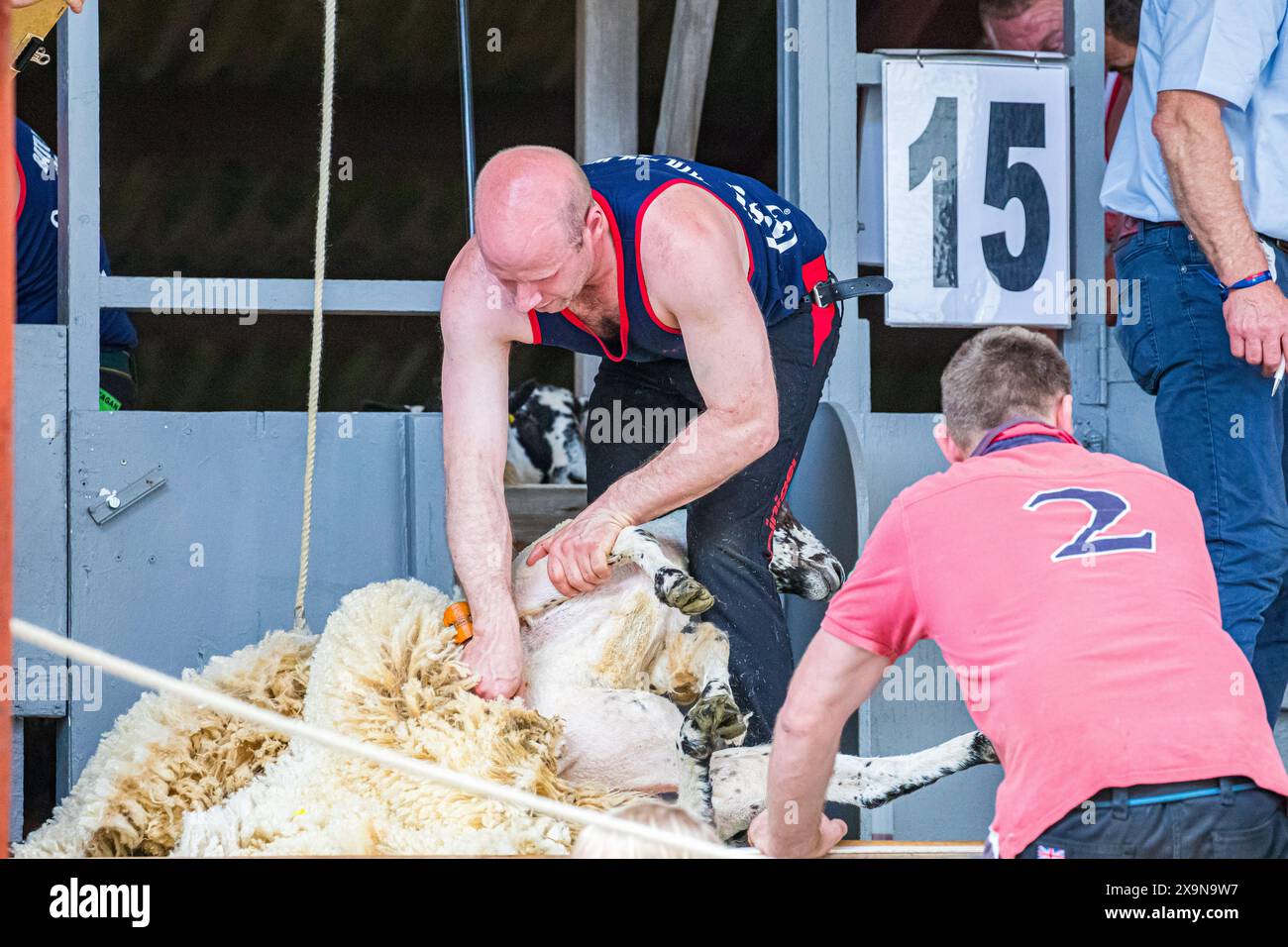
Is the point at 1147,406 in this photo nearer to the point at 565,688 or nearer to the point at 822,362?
the point at 822,362

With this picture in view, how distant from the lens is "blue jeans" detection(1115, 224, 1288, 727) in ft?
9.59

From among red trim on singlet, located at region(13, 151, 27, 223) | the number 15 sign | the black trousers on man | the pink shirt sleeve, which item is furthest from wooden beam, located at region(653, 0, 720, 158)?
the pink shirt sleeve

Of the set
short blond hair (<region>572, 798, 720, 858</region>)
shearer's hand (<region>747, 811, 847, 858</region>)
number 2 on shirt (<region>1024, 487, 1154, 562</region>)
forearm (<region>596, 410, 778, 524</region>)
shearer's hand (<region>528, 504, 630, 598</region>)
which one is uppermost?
forearm (<region>596, 410, 778, 524</region>)

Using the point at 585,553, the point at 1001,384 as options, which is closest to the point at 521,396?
the point at 585,553

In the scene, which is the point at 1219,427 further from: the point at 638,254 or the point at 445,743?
the point at 445,743

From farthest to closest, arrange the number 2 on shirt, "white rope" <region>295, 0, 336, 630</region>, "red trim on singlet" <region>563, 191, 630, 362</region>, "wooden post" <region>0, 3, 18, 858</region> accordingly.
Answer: "white rope" <region>295, 0, 336, 630</region> < "red trim on singlet" <region>563, 191, 630, 362</region> < the number 2 on shirt < "wooden post" <region>0, 3, 18, 858</region>

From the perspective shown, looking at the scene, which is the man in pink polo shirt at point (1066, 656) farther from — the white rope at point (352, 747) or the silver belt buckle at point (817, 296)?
the silver belt buckle at point (817, 296)

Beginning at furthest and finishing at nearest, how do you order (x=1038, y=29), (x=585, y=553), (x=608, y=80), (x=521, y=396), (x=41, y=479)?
(x=521, y=396) < (x=608, y=80) < (x=1038, y=29) < (x=41, y=479) < (x=585, y=553)

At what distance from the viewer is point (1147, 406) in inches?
157

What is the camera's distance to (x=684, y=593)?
8.73 feet

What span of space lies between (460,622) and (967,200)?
6.53ft

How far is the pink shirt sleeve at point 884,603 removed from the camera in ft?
6.52

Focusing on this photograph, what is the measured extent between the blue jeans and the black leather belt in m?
0.58

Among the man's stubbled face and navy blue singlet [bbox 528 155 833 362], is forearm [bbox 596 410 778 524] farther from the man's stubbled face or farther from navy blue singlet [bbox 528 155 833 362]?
the man's stubbled face
